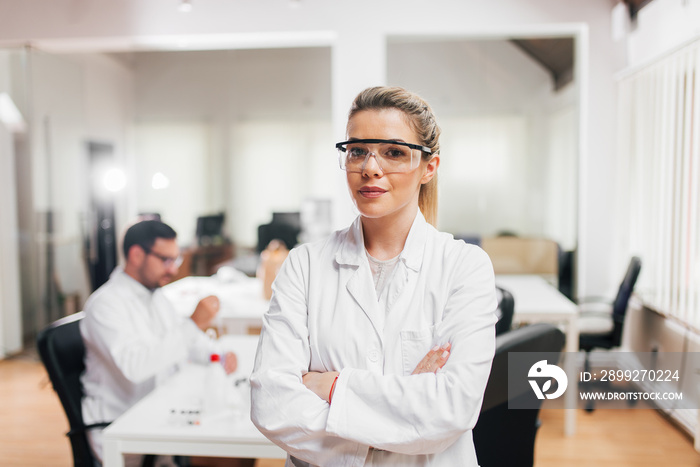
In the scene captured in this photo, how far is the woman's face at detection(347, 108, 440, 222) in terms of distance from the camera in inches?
50.5

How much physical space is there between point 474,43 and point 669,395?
9.73 ft

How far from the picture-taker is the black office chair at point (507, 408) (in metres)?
1.45

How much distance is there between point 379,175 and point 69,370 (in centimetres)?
149

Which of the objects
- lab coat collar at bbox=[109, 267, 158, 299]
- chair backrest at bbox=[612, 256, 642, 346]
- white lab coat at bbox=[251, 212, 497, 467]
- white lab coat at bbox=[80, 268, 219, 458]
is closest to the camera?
white lab coat at bbox=[251, 212, 497, 467]

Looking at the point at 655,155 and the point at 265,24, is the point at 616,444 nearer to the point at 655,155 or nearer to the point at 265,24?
the point at 655,155

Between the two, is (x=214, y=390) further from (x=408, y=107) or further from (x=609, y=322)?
(x=609, y=322)

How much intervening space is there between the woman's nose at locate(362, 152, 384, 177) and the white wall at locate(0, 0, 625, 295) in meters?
2.82

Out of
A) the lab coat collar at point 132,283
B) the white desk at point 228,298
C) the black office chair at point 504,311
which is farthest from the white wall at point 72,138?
the black office chair at point 504,311

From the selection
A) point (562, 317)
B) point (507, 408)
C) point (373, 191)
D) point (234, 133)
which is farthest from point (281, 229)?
point (373, 191)

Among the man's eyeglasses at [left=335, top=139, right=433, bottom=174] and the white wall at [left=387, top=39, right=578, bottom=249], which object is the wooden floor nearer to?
the white wall at [left=387, top=39, right=578, bottom=249]

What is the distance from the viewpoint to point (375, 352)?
50.3 inches

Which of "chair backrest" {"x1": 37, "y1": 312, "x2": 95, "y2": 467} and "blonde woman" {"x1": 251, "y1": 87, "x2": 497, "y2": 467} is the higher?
"blonde woman" {"x1": 251, "y1": 87, "x2": 497, "y2": 467}

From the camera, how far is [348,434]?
1.18m

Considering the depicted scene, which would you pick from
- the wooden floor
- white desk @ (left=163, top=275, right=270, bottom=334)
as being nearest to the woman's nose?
white desk @ (left=163, top=275, right=270, bottom=334)
